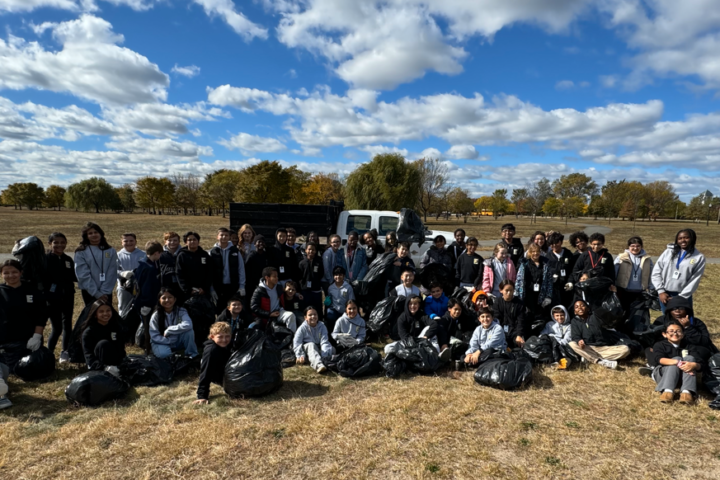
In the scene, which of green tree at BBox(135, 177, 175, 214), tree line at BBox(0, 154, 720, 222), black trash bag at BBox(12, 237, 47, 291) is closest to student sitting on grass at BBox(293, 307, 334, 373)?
black trash bag at BBox(12, 237, 47, 291)

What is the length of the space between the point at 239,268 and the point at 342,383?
243 cm

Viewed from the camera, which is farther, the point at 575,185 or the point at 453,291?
the point at 575,185

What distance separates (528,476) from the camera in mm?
2742

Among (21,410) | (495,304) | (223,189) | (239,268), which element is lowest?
(21,410)

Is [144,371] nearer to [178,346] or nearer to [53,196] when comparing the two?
[178,346]

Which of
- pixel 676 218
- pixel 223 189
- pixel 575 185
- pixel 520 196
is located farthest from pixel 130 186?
pixel 676 218

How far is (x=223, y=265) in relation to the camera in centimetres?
554

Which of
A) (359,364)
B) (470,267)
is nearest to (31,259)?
(359,364)

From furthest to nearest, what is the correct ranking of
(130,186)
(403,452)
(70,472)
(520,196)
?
(130,186) → (520,196) → (403,452) → (70,472)

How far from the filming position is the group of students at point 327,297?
412 centimetres

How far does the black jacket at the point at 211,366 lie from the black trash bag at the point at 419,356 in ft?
6.40

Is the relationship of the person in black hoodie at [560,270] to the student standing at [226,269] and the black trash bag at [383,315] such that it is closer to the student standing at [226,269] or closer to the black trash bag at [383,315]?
the black trash bag at [383,315]

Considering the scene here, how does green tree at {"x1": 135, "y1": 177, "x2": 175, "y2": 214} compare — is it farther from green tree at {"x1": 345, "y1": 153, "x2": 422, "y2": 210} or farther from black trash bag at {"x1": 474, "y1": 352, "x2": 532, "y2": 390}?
black trash bag at {"x1": 474, "y1": 352, "x2": 532, "y2": 390}

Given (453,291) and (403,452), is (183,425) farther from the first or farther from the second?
(453,291)
